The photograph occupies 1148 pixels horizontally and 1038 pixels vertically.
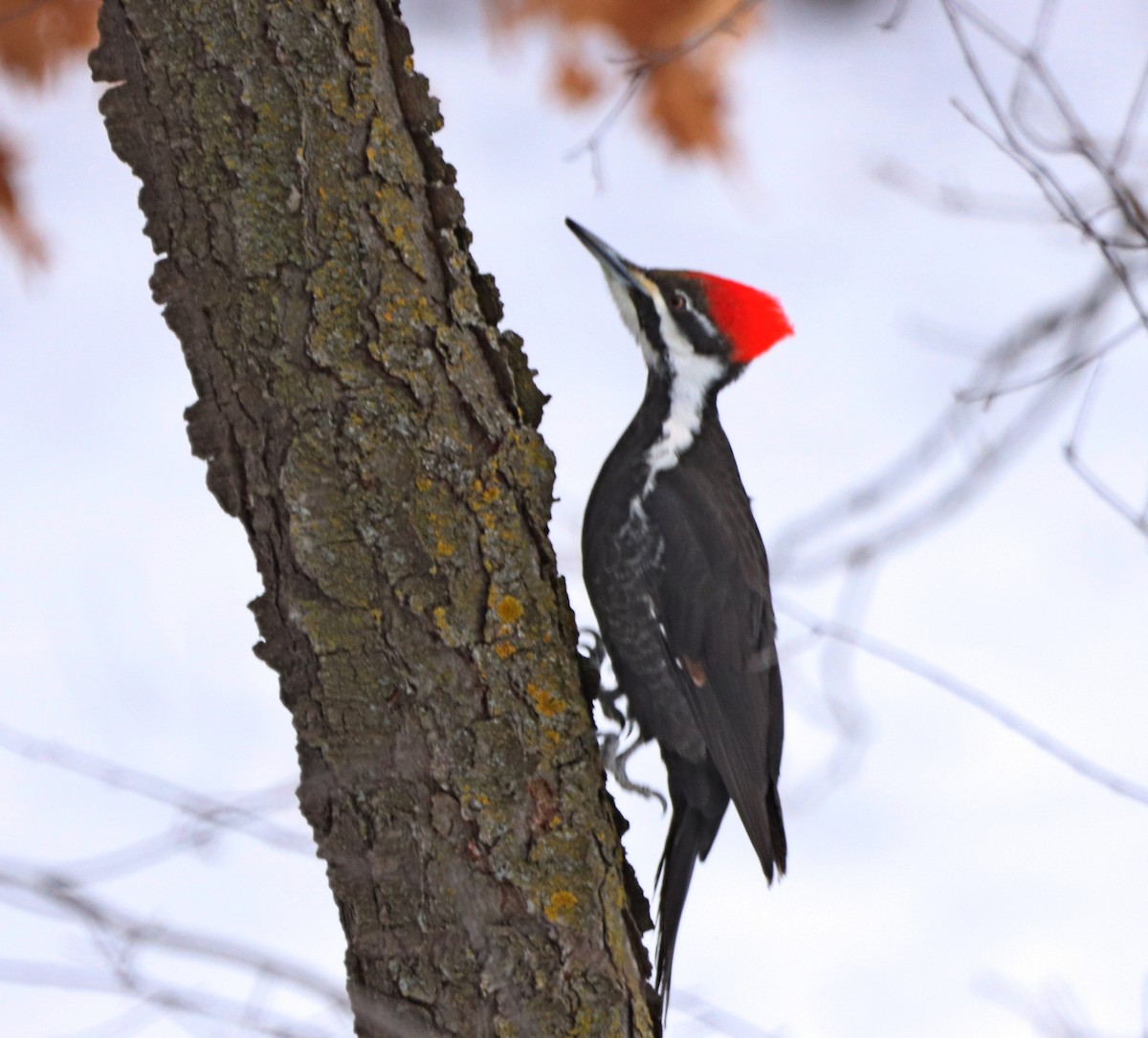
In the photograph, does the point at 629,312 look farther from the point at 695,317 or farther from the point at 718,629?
the point at 718,629

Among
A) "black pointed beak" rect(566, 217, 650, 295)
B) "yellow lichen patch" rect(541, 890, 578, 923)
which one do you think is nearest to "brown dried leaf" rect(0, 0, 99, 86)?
"black pointed beak" rect(566, 217, 650, 295)

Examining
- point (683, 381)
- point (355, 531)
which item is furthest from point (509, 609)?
point (683, 381)

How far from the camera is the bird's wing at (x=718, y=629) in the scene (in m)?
2.60

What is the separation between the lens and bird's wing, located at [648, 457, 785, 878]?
8.54ft

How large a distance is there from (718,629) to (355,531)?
3.16ft

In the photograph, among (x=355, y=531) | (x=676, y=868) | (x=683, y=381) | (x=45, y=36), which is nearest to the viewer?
(x=355, y=531)

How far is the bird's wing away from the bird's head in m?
0.30

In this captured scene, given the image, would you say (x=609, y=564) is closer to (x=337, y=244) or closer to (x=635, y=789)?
(x=635, y=789)

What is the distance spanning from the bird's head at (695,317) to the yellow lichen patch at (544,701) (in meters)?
1.04

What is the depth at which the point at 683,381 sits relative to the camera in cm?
284

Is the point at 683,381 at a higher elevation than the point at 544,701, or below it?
higher

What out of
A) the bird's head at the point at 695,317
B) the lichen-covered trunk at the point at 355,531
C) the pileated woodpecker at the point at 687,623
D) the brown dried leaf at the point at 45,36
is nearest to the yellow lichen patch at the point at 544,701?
the lichen-covered trunk at the point at 355,531

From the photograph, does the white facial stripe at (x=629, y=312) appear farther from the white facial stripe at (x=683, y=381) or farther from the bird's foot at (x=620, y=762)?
the bird's foot at (x=620, y=762)

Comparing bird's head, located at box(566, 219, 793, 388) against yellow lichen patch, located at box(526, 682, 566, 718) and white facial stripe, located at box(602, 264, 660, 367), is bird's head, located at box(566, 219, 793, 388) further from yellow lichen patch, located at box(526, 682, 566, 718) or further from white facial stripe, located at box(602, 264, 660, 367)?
yellow lichen patch, located at box(526, 682, 566, 718)
